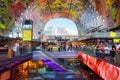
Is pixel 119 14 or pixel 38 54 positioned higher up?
pixel 119 14

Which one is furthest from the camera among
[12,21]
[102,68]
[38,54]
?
[12,21]

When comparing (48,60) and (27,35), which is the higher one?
(27,35)

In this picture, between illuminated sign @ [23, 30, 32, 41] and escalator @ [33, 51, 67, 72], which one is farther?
escalator @ [33, 51, 67, 72]

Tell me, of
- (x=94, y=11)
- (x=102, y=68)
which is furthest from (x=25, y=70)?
(x=102, y=68)

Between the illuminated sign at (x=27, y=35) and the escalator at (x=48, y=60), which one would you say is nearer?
the illuminated sign at (x=27, y=35)

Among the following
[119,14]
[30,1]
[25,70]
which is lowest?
[25,70]

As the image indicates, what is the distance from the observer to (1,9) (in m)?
37.0

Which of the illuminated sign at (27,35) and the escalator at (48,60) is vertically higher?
the illuminated sign at (27,35)

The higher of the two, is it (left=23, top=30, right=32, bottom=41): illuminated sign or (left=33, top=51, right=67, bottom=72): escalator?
(left=23, top=30, right=32, bottom=41): illuminated sign

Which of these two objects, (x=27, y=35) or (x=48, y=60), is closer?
(x=27, y=35)

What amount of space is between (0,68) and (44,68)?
3356 centimetres

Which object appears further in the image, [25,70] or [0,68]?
[25,70]

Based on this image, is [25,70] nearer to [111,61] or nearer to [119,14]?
[119,14]

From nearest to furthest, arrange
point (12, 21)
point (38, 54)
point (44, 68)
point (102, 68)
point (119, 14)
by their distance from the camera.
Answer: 1. point (102, 68)
2. point (119, 14)
3. point (38, 54)
4. point (12, 21)
5. point (44, 68)
